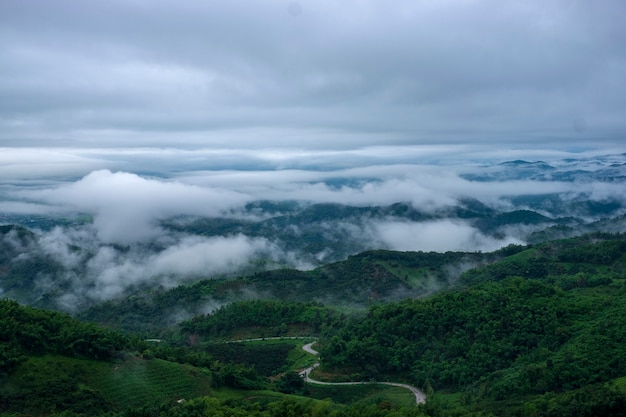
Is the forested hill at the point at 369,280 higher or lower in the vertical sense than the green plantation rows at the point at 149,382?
lower

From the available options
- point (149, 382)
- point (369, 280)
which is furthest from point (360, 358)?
point (369, 280)

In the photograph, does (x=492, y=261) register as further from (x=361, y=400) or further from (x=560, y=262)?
(x=361, y=400)

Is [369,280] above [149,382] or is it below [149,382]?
below

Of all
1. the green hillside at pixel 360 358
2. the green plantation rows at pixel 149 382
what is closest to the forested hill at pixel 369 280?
the green hillside at pixel 360 358

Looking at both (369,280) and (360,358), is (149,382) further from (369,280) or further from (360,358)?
(369,280)

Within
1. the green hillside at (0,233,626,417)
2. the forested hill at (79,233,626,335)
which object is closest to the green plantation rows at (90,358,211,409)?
the green hillside at (0,233,626,417)

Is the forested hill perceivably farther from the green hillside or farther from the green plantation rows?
the green plantation rows

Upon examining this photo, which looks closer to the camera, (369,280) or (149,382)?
(149,382)

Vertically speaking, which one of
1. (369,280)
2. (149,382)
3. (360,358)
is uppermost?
(149,382)

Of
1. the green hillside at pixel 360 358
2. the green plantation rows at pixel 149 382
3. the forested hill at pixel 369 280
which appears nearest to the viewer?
the green hillside at pixel 360 358

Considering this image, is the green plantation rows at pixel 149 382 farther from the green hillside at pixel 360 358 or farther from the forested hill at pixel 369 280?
the forested hill at pixel 369 280

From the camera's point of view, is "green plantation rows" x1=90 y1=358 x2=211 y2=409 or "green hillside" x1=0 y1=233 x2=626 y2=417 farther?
"green plantation rows" x1=90 y1=358 x2=211 y2=409

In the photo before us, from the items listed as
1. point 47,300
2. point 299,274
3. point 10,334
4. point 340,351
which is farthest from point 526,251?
point 47,300
